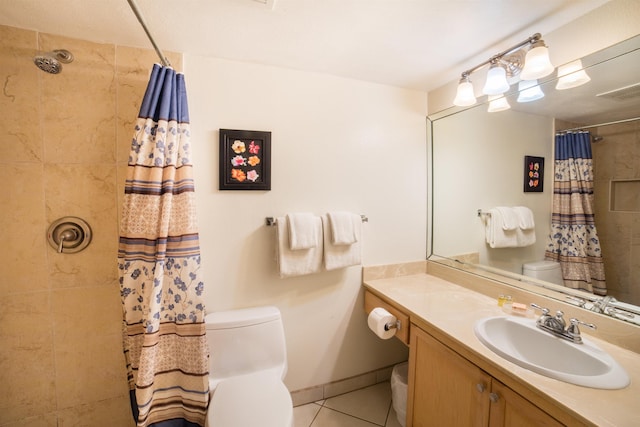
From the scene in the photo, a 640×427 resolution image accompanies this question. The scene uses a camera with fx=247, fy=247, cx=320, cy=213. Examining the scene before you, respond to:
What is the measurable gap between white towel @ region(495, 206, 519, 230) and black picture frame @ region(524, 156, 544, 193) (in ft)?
0.48

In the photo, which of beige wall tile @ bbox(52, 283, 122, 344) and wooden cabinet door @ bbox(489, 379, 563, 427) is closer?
wooden cabinet door @ bbox(489, 379, 563, 427)

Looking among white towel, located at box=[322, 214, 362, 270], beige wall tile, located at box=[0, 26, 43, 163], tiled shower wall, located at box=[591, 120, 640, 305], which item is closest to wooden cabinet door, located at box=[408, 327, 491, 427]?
white towel, located at box=[322, 214, 362, 270]

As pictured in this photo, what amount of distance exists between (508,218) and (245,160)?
1.68 metres

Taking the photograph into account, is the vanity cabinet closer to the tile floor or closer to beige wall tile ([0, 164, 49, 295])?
the tile floor

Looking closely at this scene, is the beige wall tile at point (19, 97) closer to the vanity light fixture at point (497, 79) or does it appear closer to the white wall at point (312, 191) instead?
the white wall at point (312, 191)

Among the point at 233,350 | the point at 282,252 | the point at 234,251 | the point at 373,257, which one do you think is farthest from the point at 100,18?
the point at 373,257

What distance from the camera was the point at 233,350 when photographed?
4.50 feet

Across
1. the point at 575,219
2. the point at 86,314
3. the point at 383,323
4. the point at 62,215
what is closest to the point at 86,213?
the point at 62,215

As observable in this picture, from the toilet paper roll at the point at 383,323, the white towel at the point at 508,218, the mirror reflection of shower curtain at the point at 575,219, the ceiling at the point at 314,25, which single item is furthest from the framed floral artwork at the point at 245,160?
the mirror reflection of shower curtain at the point at 575,219

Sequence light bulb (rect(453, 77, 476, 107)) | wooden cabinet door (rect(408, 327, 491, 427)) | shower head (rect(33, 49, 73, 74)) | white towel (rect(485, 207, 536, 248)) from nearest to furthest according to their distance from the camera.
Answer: wooden cabinet door (rect(408, 327, 491, 427))
shower head (rect(33, 49, 73, 74))
white towel (rect(485, 207, 536, 248))
light bulb (rect(453, 77, 476, 107))

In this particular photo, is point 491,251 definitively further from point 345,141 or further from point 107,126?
point 107,126

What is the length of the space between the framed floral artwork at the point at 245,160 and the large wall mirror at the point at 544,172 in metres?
1.33

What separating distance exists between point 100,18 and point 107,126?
0.48 meters

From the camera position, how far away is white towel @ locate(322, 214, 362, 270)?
1.60 m
